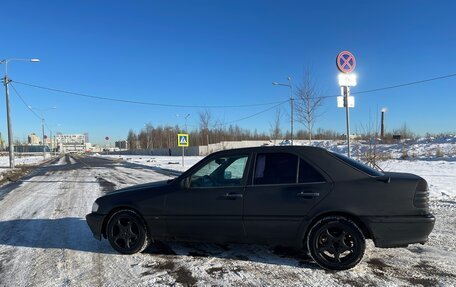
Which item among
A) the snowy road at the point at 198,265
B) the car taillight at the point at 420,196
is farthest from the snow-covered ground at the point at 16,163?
the car taillight at the point at 420,196

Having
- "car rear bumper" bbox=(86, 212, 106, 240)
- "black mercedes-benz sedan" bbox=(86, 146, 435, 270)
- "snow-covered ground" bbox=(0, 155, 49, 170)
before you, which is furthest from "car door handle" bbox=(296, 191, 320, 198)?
"snow-covered ground" bbox=(0, 155, 49, 170)

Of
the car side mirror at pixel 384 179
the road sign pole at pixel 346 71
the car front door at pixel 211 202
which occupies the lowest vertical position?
the car front door at pixel 211 202

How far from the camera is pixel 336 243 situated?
15.6 ft

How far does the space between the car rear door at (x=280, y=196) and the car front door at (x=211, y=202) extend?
16 centimetres

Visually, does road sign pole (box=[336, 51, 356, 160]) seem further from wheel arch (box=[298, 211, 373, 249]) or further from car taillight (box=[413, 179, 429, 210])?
wheel arch (box=[298, 211, 373, 249])

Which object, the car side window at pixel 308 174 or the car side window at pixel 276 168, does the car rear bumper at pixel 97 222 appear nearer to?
the car side window at pixel 276 168

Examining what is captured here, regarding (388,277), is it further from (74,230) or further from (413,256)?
(74,230)

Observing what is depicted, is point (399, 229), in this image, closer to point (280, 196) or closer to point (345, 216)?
point (345, 216)

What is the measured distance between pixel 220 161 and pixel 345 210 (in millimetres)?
1816

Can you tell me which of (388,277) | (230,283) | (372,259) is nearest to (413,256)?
(372,259)

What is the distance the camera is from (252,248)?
228 inches

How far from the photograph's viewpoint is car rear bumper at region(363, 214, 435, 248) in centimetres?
457

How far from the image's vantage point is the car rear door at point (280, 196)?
4.83m

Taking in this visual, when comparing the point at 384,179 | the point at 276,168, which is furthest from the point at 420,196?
the point at 276,168
